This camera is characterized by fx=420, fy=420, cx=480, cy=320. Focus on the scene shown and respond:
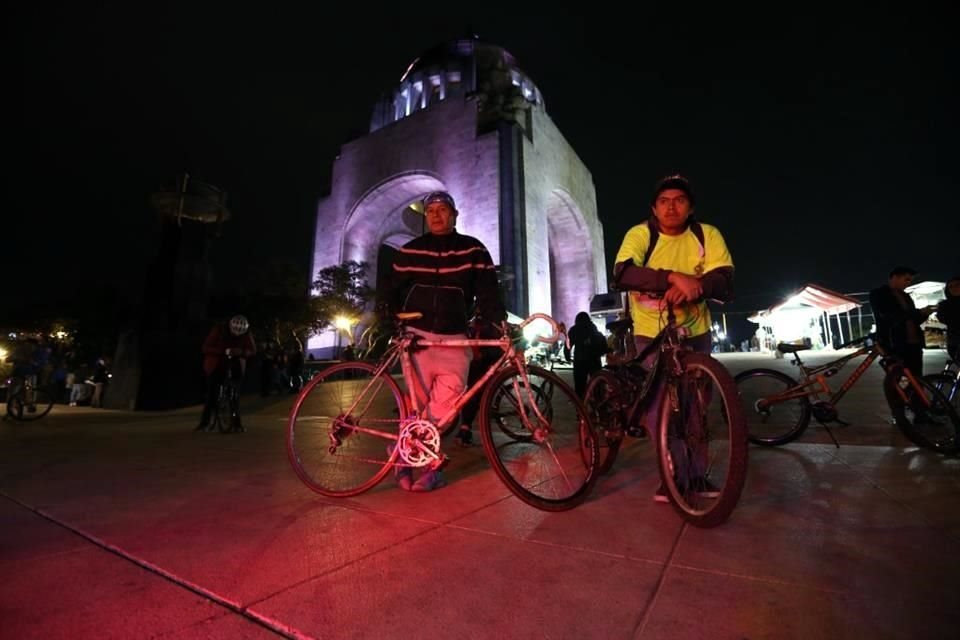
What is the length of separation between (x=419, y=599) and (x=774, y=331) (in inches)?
1191

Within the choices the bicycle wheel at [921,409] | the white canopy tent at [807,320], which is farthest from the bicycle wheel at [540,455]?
the white canopy tent at [807,320]

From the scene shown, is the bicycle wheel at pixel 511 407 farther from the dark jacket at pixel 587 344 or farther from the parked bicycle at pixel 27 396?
the parked bicycle at pixel 27 396

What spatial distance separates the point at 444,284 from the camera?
8.59ft

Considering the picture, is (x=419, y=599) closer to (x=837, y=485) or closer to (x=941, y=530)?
(x=941, y=530)

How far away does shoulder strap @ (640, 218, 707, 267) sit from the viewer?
228 cm

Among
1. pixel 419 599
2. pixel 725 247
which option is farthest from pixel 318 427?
pixel 725 247

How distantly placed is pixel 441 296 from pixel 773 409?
3.47m

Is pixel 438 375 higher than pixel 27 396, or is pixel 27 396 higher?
pixel 438 375

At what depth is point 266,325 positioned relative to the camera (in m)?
26.0

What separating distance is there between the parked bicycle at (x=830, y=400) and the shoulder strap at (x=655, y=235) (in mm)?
2141

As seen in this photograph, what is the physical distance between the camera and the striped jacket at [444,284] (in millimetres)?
2562

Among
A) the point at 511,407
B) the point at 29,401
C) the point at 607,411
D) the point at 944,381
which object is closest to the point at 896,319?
the point at 944,381

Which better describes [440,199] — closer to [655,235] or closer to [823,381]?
[655,235]

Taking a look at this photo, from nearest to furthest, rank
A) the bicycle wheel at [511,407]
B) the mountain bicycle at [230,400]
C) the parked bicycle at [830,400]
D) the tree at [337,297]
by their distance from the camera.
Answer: the bicycle wheel at [511,407] → the parked bicycle at [830,400] → the mountain bicycle at [230,400] → the tree at [337,297]
